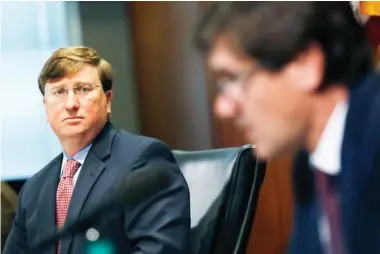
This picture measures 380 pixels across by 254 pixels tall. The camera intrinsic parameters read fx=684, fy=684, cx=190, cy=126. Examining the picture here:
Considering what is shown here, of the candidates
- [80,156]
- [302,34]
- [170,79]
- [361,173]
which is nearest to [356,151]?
[361,173]

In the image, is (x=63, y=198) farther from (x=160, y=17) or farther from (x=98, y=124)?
(x=160, y=17)

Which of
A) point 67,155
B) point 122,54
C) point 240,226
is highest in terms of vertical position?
point 122,54

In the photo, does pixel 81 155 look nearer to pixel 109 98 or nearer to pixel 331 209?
pixel 109 98

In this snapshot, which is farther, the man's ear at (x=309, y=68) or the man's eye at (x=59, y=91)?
the man's eye at (x=59, y=91)

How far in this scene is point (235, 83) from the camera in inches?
33.3

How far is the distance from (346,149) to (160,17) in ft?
1.05

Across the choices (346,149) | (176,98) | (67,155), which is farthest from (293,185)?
(67,155)

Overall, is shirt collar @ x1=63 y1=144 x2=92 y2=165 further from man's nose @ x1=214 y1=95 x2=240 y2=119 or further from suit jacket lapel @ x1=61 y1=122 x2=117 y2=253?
man's nose @ x1=214 y1=95 x2=240 y2=119

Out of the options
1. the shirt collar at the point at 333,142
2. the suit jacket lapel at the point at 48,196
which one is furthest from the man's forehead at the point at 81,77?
the shirt collar at the point at 333,142

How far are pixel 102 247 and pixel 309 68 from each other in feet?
1.18

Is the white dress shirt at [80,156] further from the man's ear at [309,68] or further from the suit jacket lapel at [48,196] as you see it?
the man's ear at [309,68]

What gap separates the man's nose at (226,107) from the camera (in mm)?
867

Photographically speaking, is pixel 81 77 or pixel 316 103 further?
pixel 81 77

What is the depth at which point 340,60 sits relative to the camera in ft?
2.68
